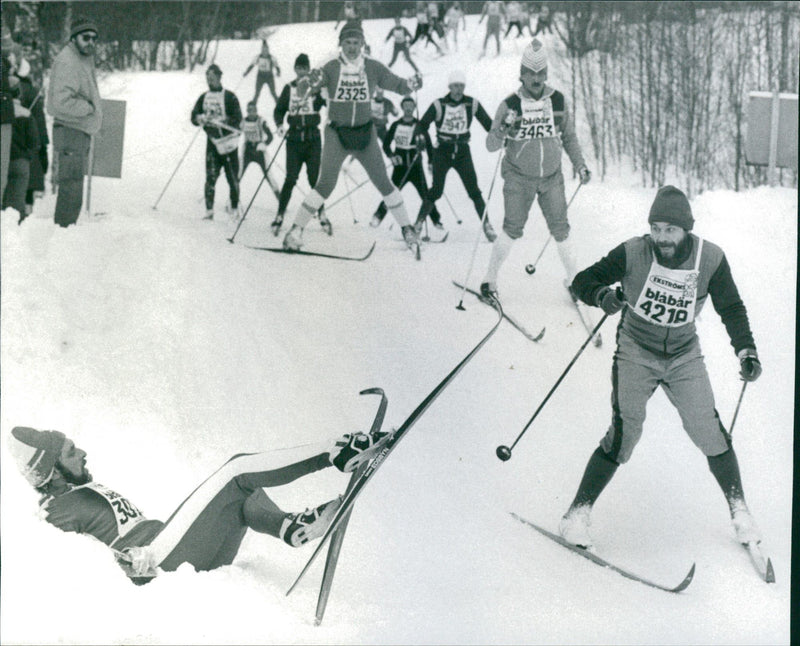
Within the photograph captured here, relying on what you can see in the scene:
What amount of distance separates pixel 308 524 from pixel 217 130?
166 centimetres

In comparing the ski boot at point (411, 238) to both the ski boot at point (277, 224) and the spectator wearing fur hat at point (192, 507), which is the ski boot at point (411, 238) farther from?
the spectator wearing fur hat at point (192, 507)

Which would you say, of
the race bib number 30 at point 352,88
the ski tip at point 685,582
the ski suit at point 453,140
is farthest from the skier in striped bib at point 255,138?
the ski tip at point 685,582

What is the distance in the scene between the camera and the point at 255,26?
3.92 meters

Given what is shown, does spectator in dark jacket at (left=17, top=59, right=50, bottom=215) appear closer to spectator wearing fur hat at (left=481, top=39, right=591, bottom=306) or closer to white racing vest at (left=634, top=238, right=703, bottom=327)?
spectator wearing fur hat at (left=481, top=39, right=591, bottom=306)

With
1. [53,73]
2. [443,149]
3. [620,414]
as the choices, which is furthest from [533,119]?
[53,73]

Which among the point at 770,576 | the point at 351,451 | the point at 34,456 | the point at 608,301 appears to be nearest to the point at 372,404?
the point at 351,451

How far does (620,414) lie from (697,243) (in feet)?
1.87

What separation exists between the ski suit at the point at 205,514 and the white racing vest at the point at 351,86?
4.37 ft

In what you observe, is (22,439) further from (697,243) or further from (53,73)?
(697,243)

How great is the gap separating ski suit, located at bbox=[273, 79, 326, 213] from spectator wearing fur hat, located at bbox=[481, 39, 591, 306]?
63 cm

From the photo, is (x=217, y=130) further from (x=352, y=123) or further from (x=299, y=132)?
(x=352, y=123)

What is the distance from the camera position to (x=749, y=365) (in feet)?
9.84

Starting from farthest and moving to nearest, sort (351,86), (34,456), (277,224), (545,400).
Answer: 1. (277,224)
2. (351,86)
3. (545,400)
4. (34,456)

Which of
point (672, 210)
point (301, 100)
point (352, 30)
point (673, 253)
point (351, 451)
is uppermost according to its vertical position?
point (352, 30)
